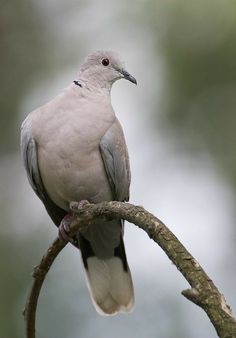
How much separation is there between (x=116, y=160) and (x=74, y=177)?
0.20m

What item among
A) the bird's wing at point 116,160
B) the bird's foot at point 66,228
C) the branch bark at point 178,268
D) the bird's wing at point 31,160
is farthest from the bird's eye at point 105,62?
the branch bark at point 178,268

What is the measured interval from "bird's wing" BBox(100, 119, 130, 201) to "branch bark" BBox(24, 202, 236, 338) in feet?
2.33

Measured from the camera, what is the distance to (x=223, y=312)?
231 cm

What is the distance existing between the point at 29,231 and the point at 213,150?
128cm

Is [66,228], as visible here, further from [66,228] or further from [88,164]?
[88,164]

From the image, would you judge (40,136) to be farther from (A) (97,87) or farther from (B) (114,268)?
(B) (114,268)

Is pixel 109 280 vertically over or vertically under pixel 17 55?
under

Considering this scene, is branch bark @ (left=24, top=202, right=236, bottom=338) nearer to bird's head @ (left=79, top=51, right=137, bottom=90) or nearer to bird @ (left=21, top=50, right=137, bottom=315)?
bird @ (left=21, top=50, right=137, bottom=315)

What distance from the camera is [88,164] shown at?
4.04 metres

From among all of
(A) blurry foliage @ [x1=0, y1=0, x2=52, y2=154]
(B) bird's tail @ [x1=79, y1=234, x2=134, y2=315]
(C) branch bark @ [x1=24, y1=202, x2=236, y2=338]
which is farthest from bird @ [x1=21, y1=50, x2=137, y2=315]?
(A) blurry foliage @ [x1=0, y1=0, x2=52, y2=154]

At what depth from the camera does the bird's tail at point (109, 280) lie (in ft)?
14.2

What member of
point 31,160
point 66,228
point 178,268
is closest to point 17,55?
point 31,160

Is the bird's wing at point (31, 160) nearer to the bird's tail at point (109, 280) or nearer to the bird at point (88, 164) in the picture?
the bird at point (88, 164)

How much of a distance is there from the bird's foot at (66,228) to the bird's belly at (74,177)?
10 cm
